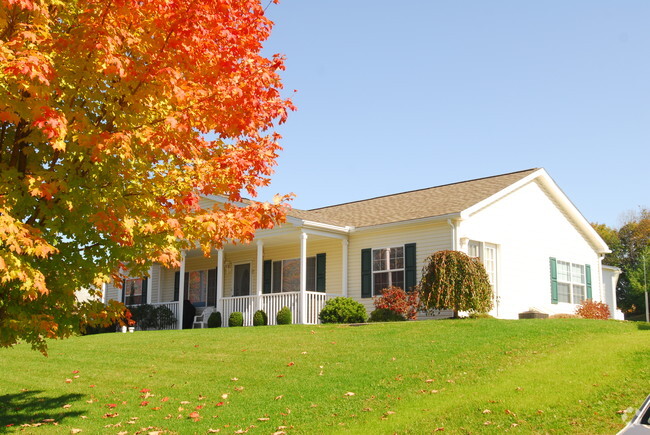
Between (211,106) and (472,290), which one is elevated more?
(211,106)

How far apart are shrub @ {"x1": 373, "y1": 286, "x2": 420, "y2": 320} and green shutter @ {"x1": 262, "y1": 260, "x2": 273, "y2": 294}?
669cm

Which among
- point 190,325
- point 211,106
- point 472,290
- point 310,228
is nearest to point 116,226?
point 211,106

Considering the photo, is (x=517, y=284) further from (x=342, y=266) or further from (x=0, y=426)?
(x=0, y=426)

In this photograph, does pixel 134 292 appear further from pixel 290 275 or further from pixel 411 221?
pixel 411 221

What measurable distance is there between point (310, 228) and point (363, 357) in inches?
348

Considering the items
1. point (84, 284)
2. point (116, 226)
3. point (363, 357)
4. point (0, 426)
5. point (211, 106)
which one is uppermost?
point (211, 106)

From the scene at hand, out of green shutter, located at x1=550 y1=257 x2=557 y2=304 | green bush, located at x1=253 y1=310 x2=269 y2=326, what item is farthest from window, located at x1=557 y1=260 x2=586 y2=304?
green bush, located at x1=253 y1=310 x2=269 y2=326

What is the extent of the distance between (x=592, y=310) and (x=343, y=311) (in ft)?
28.4

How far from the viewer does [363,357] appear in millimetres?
13133

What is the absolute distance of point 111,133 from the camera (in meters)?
7.36

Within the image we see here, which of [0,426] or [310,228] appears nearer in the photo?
[0,426]

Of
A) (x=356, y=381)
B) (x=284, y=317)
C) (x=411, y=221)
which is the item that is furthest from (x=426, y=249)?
(x=356, y=381)

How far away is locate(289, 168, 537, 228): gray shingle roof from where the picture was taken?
21016 millimetres

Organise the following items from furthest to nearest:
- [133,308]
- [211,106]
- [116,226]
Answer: [133,308] < [211,106] < [116,226]
